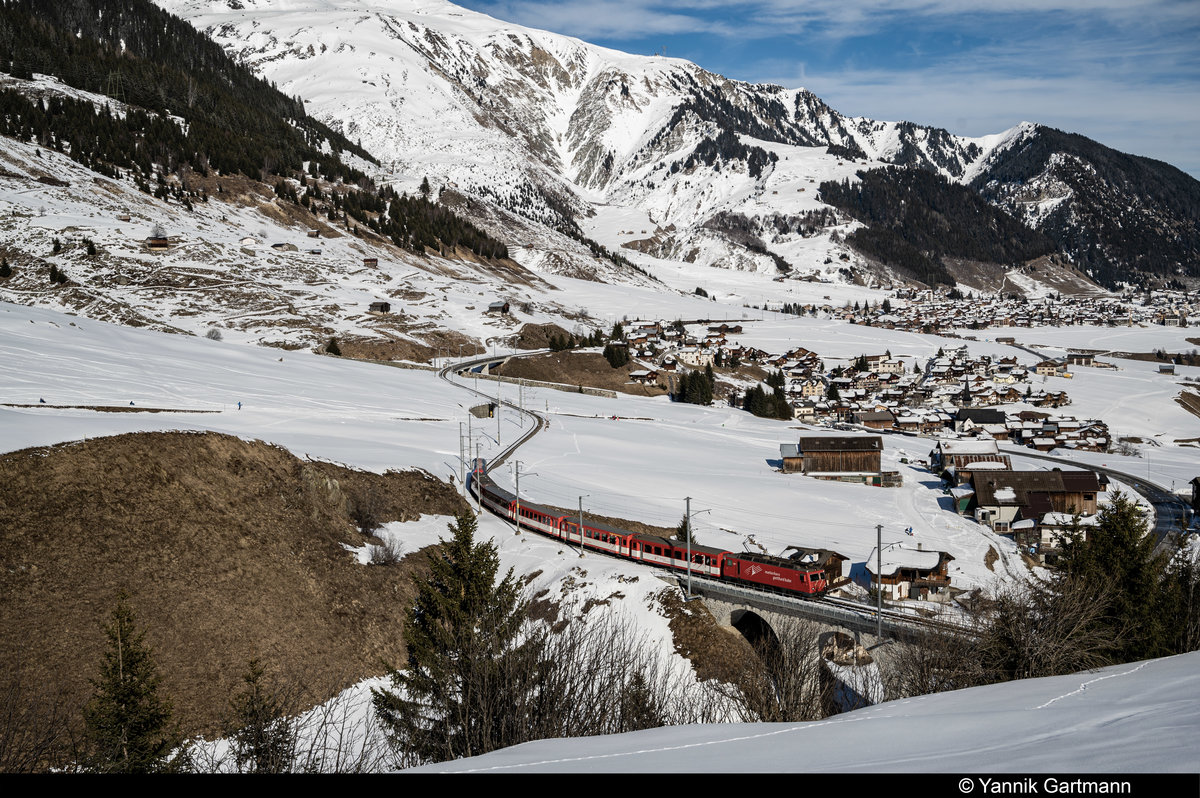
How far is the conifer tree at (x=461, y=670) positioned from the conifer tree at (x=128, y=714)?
5.68 metres

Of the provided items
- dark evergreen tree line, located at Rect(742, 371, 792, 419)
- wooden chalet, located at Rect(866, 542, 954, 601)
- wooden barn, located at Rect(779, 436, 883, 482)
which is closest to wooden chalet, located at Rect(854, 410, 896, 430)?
dark evergreen tree line, located at Rect(742, 371, 792, 419)

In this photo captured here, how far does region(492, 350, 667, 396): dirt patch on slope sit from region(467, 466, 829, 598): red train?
224 ft

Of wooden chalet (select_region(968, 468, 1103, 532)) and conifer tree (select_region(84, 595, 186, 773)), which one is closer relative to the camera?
conifer tree (select_region(84, 595, 186, 773))

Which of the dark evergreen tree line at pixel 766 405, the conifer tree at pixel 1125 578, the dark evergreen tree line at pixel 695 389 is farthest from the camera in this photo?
the dark evergreen tree line at pixel 695 389

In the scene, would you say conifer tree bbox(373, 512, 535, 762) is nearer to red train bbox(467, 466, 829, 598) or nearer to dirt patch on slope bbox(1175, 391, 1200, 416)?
red train bbox(467, 466, 829, 598)

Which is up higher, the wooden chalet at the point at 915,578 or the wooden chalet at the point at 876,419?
the wooden chalet at the point at 876,419

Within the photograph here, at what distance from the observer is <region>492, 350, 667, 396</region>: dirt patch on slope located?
112881 millimetres

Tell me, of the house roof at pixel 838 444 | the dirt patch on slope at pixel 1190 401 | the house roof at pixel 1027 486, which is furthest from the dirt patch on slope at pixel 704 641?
the dirt patch on slope at pixel 1190 401

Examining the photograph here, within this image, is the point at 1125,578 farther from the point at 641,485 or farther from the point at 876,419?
the point at 876,419

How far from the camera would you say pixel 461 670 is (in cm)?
2030

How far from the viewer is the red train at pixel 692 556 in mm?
36188

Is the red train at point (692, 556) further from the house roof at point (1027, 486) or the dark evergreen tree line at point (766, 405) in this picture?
the dark evergreen tree line at point (766, 405)

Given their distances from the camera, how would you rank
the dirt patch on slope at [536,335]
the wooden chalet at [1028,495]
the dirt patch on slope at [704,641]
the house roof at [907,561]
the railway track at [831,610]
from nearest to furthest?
1. the railway track at [831,610]
2. the dirt patch on slope at [704,641]
3. the house roof at [907,561]
4. the wooden chalet at [1028,495]
5. the dirt patch on slope at [536,335]

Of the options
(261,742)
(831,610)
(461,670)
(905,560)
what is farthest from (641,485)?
(261,742)
